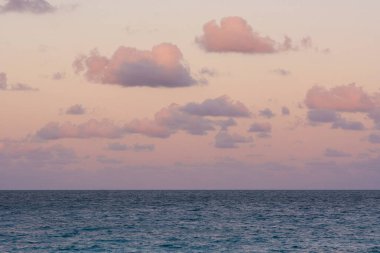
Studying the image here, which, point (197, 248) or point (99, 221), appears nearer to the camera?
point (197, 248)

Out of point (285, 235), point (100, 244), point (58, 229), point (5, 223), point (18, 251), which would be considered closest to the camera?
point (18, 251)

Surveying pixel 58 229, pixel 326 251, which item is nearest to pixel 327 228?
pixel 326 251

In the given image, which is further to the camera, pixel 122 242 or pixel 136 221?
pixel 136 221

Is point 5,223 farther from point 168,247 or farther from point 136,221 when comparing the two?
point 168,247

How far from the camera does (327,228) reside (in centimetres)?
10925

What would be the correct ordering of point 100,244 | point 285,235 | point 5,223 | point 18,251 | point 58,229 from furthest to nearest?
1. point 5,223
2. point 58,229
3. point 285,235
4. point 100,244
5. point 18,251

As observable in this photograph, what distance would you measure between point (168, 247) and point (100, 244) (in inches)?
363

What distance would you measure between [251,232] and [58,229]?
101ft

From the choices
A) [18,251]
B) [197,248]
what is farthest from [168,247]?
[18,251]

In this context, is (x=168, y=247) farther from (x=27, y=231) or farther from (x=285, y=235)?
(x=27, y=231)

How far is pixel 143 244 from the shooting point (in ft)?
277

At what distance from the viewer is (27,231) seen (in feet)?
333

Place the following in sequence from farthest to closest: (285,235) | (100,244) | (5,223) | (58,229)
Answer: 1. (5,223)
2. (58,229)
3. (285,235)
4. (100,244)

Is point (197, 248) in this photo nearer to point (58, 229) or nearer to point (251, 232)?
point (251, 232)
